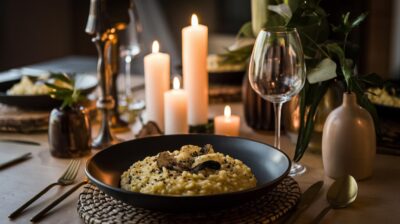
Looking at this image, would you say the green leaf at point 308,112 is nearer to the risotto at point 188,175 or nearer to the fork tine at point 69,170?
the risotto at point 188,175

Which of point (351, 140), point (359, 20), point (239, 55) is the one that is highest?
point (359, 20)

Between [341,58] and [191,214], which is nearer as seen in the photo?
[191,214]

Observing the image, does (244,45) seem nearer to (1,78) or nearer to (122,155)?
(122,155)

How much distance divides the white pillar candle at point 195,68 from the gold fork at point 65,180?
1.37ft

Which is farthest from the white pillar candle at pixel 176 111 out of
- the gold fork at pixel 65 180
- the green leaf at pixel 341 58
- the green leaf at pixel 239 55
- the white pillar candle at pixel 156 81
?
the green leaf at pixel 341 58

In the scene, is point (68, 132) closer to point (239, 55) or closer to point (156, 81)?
point (156, 81)

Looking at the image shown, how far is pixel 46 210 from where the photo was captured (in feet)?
3.64

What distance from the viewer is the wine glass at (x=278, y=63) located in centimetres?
122

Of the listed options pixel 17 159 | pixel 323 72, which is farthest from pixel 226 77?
pixel 17 159

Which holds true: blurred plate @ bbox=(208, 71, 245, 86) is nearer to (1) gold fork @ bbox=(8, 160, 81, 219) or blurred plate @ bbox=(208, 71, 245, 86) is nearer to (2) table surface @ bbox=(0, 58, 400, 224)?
(2) table surface @ bbox=(0, 58, 400, 224)

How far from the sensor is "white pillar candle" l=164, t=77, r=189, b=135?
1579mm

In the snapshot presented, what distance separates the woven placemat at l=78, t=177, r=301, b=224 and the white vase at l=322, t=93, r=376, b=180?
182mm

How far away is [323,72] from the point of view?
1.33 metres

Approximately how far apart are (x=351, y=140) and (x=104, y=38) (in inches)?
26.3
